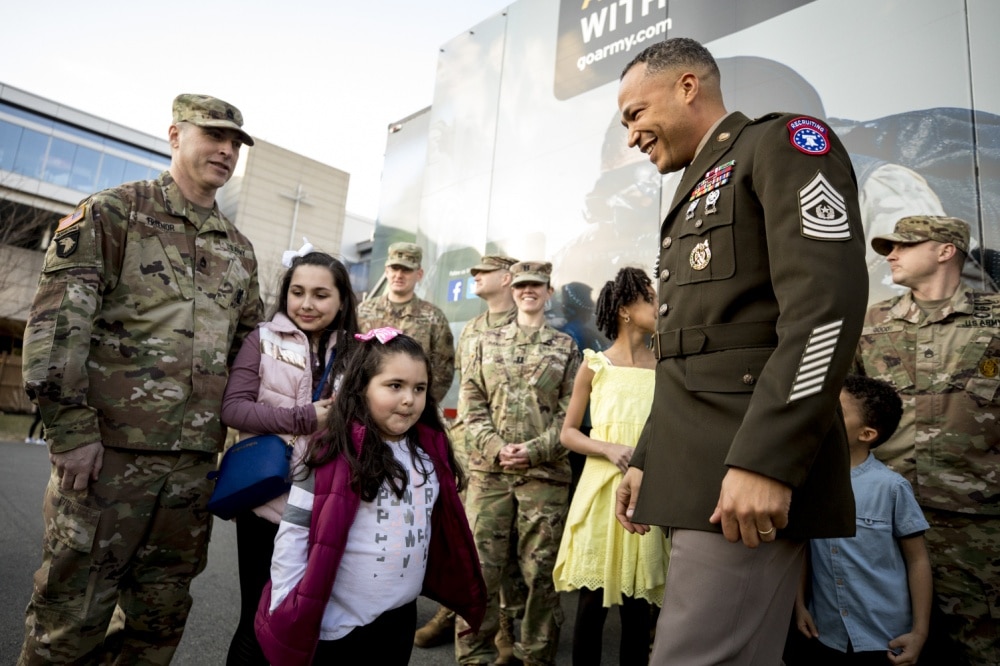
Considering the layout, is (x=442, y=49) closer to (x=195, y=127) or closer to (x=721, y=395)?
(x=195, y=127)

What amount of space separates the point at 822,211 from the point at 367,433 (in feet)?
4.17

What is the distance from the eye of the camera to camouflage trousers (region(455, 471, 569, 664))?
2.62 metres

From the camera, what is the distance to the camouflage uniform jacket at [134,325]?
1.71m

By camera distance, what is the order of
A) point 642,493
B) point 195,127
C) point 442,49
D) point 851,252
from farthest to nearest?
point 442,49 → point 195,127 → point 642,493 → point 851,252

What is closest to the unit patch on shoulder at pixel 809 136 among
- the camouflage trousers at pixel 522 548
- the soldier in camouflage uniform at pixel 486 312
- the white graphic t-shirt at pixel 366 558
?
the white graphic t-shirt at pixel 366 558

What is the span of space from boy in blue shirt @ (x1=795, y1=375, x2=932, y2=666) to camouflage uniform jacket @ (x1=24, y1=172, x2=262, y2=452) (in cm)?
199

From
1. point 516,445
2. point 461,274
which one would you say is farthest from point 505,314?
point 516,445

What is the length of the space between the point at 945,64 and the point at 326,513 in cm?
262

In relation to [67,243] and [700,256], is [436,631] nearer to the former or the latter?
[67,243]

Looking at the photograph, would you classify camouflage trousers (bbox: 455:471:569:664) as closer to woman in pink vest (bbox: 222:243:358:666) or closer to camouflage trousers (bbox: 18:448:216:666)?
woman in pink vest (bbox: 222:243:358:666)

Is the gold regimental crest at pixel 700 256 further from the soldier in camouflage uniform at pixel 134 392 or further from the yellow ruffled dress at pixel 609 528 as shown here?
the soldier in camouflage uniform at pixel 134 392

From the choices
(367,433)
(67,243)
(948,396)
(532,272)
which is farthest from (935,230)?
(67,243)

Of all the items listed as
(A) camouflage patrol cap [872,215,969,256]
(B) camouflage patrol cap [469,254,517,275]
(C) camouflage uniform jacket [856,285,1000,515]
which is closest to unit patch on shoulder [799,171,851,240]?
(A) camouflage patrol cap [872,215,969,256]

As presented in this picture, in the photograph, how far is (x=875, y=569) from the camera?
1916 mm
